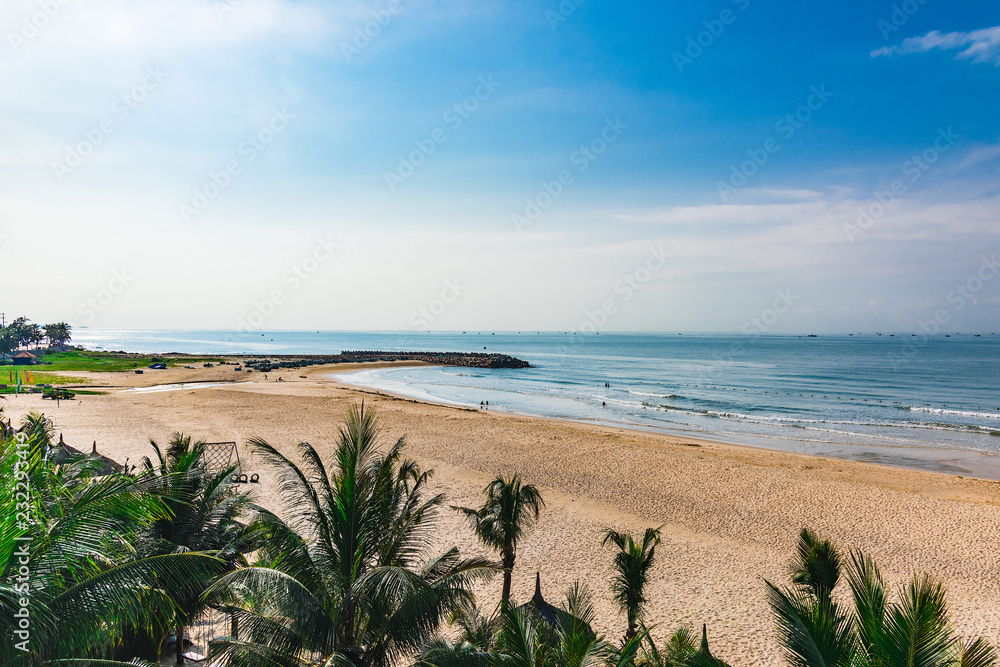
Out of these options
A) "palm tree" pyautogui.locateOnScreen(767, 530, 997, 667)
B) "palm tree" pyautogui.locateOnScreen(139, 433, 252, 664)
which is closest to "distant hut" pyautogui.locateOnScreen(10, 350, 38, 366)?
"palm tree" pyautogui.locateOnScreen(139, 433, 252, 664)

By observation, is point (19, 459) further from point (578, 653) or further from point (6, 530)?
point (578, 653)

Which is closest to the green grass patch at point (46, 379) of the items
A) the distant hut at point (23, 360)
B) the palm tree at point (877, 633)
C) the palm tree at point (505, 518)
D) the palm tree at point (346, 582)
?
the distant hut at point (23, 360)

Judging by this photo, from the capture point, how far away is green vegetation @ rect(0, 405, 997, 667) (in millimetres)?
4672

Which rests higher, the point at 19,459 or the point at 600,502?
the point at 19,459

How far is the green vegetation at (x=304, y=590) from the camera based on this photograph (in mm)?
4672

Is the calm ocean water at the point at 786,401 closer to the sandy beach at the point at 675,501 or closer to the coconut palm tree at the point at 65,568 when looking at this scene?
the sandy beach at the point at 675,501

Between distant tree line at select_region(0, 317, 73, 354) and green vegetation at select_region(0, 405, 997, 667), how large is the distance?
102 metres

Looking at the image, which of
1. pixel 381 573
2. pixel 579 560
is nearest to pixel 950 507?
pixel 579 560

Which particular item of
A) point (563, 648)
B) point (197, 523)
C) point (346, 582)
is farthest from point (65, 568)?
point (563, 648)

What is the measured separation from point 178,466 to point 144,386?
57.3m

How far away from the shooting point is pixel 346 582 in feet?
24.0

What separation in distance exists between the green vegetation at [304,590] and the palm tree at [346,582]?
3 cm

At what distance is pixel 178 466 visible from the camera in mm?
9039

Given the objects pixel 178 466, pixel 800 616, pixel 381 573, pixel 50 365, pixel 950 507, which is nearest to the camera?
pixel 800 616
